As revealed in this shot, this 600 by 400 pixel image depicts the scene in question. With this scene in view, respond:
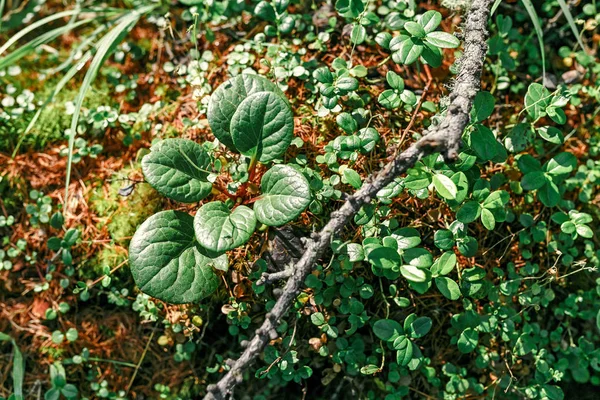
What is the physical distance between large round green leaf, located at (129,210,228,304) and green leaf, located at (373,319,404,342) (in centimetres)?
61

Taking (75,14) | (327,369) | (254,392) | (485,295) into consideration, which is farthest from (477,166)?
(75,14)

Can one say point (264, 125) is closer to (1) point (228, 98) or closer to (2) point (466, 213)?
(1) point (228, 98)

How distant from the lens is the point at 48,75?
2885 mm

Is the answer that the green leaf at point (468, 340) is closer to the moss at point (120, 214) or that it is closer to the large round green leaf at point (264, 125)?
the large round green leaf at point (264, 125)

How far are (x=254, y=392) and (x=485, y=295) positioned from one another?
1052mm

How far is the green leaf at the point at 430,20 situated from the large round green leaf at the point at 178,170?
95 cm

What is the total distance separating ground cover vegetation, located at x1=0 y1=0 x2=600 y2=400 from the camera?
208 centimetres

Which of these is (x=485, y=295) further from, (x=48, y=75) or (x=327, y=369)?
(x=48, y=75)

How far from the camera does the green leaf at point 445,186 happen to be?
194cm

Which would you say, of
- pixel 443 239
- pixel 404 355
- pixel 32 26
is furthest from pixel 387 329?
pixel 32 26

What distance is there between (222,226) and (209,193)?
0.21m

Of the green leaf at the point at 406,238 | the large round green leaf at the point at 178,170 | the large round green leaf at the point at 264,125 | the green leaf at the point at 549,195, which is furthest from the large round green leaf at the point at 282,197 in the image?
the green leaf at the point at 549,195

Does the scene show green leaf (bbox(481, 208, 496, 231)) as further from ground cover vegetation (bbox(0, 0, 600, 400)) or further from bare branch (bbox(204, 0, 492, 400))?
A: bare branch (bbox(204, 0, 492, 400))


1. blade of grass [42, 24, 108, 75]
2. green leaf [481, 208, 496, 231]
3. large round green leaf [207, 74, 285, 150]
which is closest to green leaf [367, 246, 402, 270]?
green leaf [481, 208, 496, 231]
